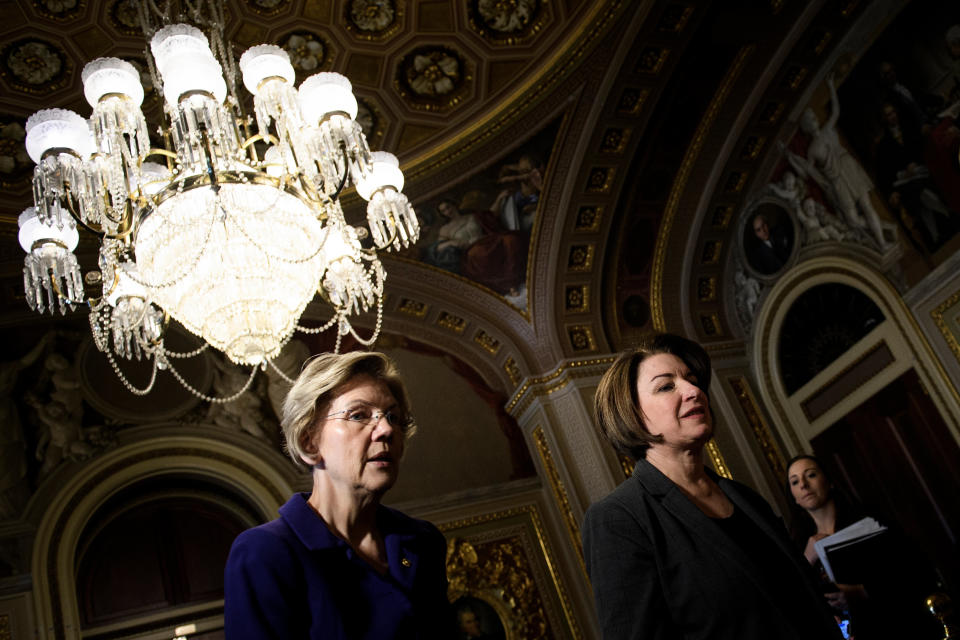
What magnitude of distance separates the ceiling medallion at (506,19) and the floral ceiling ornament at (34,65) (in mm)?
4309

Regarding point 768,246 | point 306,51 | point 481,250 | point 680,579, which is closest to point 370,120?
point 306,51

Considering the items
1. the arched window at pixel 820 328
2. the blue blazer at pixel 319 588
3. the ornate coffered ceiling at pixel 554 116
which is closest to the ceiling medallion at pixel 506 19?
the ornate coffered ceiling at pixel 554 116

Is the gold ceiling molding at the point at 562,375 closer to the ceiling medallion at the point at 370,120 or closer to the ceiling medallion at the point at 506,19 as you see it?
the ceiling medallion at the point at 370,120

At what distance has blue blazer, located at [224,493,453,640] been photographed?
1.71 meters

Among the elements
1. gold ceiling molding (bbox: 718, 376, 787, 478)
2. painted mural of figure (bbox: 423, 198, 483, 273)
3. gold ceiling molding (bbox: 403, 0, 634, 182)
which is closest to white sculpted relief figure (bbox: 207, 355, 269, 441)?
painted mural of figure (bbox: 423, 198, 483, 273)

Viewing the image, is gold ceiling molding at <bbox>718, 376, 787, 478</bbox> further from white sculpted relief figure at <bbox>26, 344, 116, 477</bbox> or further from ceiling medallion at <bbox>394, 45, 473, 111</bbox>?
white sculpted relief figure at <bbox>26, 344, 116, 477</bbox>

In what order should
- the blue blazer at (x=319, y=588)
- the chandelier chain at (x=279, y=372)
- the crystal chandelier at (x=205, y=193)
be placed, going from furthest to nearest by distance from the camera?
the chandelier chain at (x=279, y=372) < the crystal chandelier at (x=205, y=193) < the blue blazer at (x=319, y=588)

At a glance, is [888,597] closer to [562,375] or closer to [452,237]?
[562,375]

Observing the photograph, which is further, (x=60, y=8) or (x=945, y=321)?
(x=945, y=321)

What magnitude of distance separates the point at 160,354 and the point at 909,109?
7.49m

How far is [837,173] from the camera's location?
916 cm

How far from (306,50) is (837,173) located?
6061 millimetres

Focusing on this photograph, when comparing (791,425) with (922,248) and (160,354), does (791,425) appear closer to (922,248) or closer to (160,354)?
(922,248)

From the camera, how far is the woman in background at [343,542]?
5.72ft
